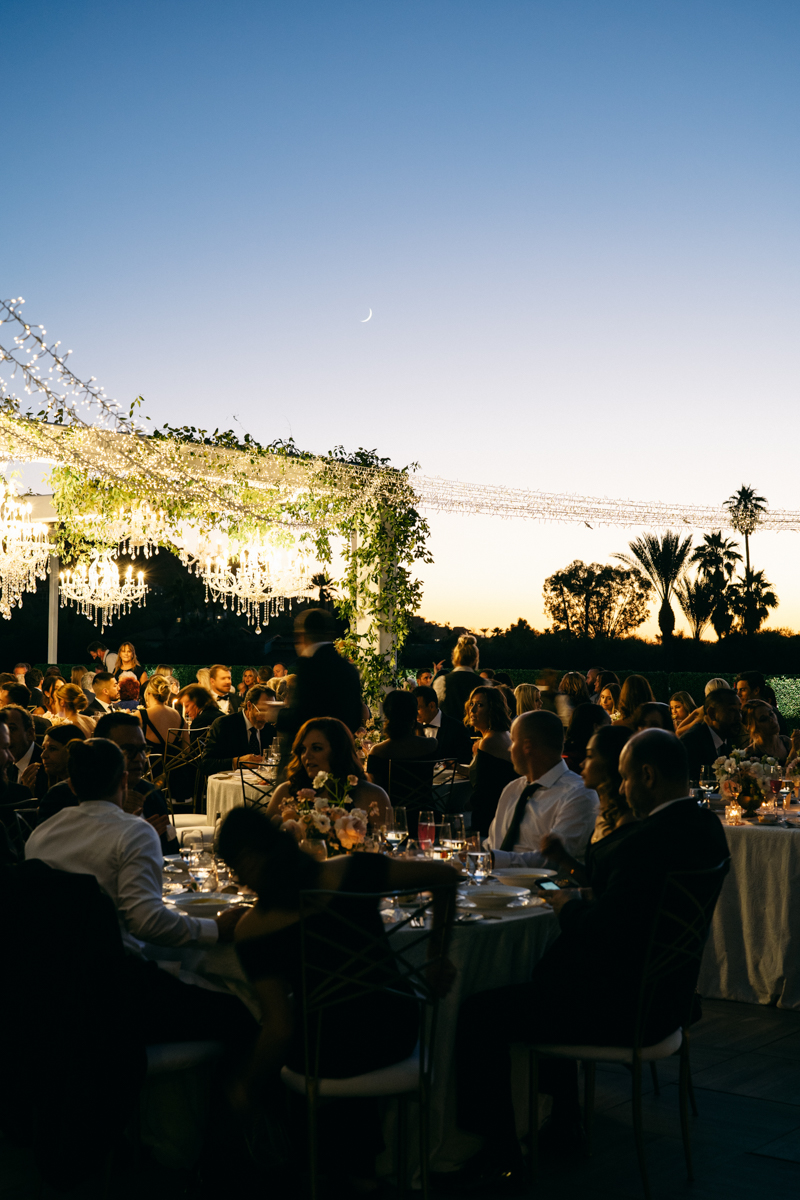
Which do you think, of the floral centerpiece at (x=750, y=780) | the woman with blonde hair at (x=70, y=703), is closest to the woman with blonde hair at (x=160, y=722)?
the woman with blonde hair at (x=70, y=703)

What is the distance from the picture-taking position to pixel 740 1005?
5.07 metres

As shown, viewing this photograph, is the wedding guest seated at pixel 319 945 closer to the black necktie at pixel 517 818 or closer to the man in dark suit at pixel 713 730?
the black necktie at pixel 517 818

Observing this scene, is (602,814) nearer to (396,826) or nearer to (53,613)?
(396,826)

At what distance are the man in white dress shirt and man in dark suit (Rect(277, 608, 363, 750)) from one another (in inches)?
42.5

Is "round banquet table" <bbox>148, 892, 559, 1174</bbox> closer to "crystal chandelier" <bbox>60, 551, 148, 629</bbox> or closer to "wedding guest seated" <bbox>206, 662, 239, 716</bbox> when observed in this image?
"wedding guest seated" <bbox>206, 662, 239, 716</bbox>

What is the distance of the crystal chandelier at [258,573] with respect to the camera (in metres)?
12.9

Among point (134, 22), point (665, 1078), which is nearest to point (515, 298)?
point (134, 22)

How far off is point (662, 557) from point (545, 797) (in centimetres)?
2637

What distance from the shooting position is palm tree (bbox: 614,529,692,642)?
96.7ft

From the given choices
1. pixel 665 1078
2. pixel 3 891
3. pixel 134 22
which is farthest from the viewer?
pixel 134 22

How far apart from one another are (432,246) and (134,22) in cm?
404

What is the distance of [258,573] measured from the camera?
13.5 meters

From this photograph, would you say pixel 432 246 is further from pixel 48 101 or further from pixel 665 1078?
pixel 665 1078

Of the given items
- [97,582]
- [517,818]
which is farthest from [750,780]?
[97,582]
